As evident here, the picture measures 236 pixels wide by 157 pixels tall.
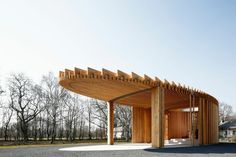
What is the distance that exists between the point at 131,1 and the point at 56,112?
25921 mm

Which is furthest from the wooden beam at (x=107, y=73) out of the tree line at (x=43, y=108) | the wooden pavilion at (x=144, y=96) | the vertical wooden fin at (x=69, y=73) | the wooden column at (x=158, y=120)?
the tree line at (x=43, y=108)

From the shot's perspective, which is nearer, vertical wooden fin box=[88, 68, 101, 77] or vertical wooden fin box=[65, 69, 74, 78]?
vertical wooden fin box=[88, 68, 101, 77]

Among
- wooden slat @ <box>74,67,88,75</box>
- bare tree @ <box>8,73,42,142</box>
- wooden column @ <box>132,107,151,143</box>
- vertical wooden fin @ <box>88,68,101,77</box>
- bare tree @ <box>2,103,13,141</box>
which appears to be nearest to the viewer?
vertical wooden fin @ <box>88,68,101,77</box>

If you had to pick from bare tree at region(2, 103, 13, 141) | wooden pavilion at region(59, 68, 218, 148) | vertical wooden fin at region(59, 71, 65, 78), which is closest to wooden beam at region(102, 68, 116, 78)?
wooden pavilion at region(59, 68, 218, 148)

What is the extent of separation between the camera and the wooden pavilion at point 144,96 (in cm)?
1408

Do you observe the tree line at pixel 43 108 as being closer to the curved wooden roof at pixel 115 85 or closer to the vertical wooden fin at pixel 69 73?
the curved wooden roof at pixel 115 85

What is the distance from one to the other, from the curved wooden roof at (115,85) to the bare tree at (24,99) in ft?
56.5

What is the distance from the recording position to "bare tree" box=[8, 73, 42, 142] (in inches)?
1319

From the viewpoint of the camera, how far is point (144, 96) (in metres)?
18.5

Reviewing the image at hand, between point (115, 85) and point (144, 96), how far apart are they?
367cm

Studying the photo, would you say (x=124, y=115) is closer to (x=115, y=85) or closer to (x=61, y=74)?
(x=115, y=85)

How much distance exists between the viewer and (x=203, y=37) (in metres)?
15.9

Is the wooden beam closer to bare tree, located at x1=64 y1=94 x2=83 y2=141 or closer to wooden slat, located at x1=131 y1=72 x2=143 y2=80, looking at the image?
wooden slat, located at x1=131 y1=72 x2=143 y2=80

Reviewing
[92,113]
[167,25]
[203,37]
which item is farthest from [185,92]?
[92,113]
